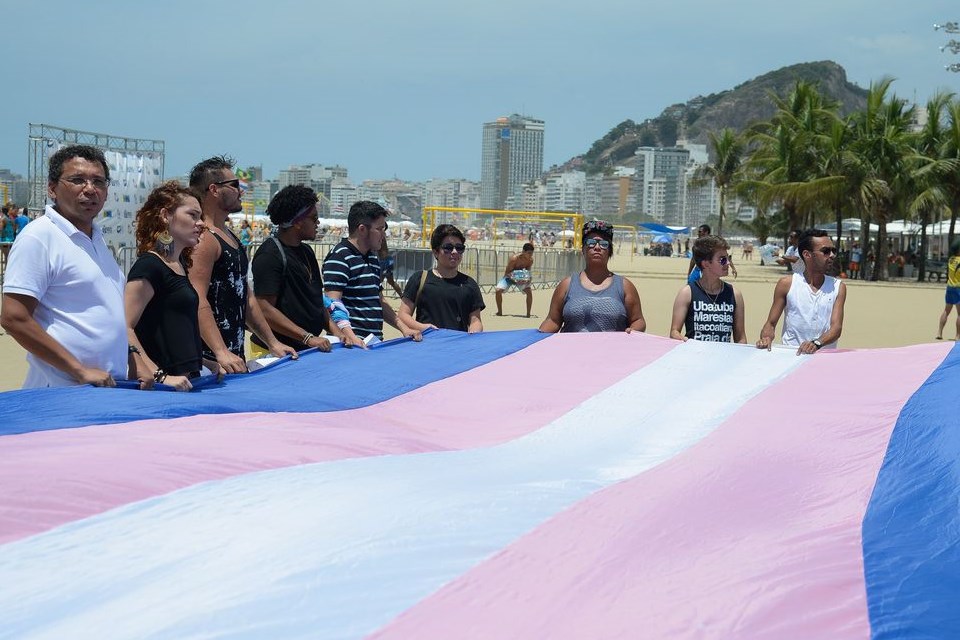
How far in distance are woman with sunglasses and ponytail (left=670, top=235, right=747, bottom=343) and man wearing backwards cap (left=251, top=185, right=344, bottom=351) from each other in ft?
6.30

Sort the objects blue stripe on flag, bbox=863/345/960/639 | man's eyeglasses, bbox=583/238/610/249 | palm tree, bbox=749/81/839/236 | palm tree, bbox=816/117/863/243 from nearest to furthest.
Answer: blue stripe on flag, bbox=863/345/960/639
man's eyeglasses, bbox=583/238/610/249
palm tree, bbox=816/117/863/243
palm tree, bbox=749/81/839/236

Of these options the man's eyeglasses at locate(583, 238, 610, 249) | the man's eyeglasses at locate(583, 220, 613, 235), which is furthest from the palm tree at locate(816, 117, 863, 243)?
the man's eyeglasses at locate(583, 238, 610, 249)

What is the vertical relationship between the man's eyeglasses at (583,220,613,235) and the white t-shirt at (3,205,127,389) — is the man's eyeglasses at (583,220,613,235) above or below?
above

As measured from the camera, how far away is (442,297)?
6.00m

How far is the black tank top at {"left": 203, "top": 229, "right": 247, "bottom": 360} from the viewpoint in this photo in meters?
4.49

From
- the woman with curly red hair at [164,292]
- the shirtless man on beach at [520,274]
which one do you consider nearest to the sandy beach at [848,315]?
the shirtless man on beach at [520,274]

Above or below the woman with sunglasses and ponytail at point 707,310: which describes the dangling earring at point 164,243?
above

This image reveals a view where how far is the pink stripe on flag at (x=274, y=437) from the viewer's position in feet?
8.62

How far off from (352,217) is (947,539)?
149 inches

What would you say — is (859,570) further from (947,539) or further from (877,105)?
(877,105)

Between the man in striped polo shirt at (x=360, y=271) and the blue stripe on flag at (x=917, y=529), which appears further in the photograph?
the man in striped polo shirt at (x=360, y=271)

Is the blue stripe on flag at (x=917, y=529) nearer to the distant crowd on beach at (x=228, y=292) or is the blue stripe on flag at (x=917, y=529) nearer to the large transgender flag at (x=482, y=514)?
the large transgender flag at (x=482, y=514)

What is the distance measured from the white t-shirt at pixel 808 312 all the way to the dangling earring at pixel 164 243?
3350 mm

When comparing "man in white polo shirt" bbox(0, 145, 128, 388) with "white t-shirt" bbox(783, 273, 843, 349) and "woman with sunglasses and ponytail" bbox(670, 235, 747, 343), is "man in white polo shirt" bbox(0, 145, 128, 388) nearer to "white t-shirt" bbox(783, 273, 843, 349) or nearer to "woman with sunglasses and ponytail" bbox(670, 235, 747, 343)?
"woman with sunglasses and ponytail" bbox(670, 235, 747, 343)
